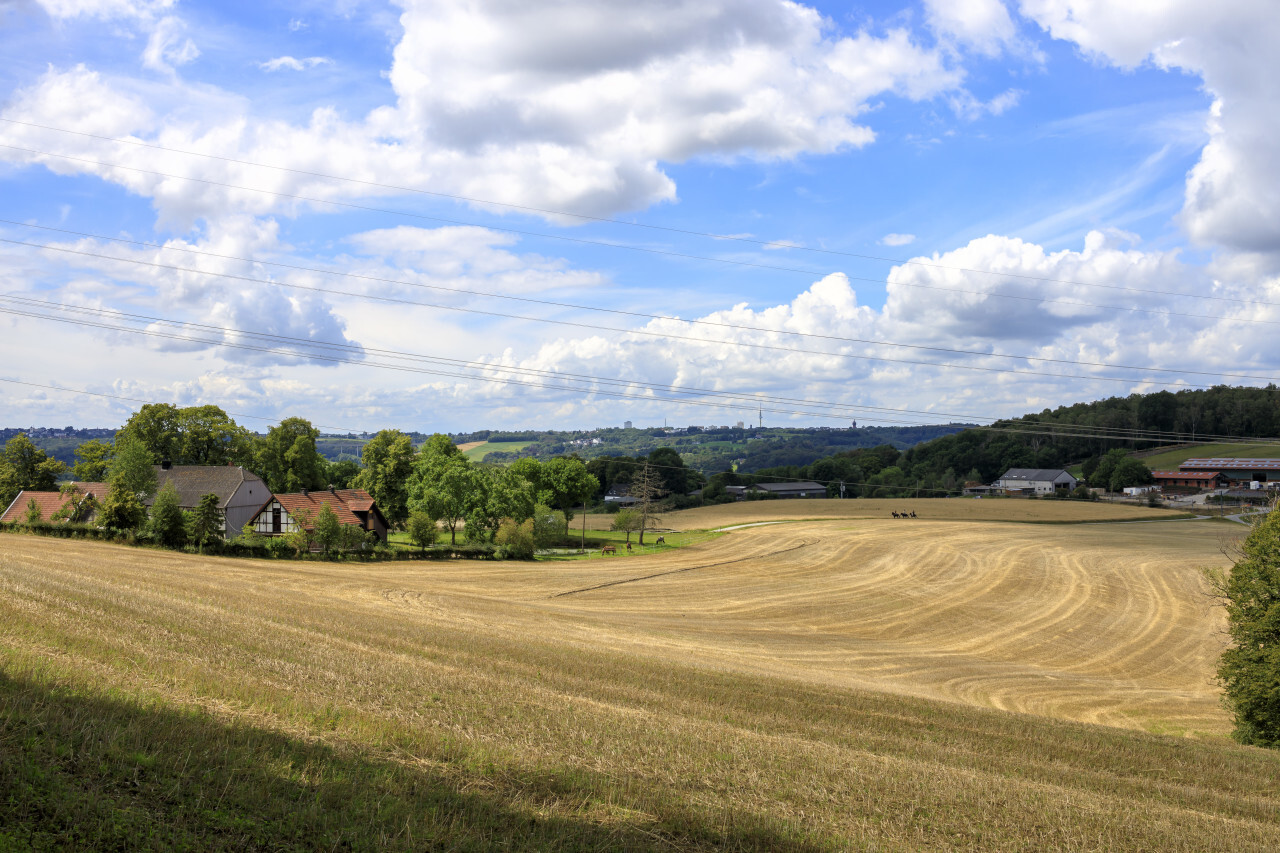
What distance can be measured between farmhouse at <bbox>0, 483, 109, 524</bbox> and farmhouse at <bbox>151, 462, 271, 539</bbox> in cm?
524

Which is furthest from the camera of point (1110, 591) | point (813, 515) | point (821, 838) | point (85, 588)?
point (813, 515)

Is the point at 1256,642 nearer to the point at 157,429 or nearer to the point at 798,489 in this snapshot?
the point at 157,429

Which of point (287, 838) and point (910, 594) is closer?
point (287, 838)

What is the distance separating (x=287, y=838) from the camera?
6.57 m

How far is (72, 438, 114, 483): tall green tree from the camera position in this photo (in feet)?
260

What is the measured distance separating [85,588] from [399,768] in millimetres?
19766

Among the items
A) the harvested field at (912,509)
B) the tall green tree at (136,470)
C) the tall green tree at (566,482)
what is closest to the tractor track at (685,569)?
the harvested field at (912,509)

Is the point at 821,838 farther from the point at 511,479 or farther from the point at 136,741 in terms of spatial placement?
the point at 511,479

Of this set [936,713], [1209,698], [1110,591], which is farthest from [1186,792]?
[1110,591]

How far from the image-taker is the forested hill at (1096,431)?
149750 millimetres

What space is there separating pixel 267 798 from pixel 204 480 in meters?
77.8

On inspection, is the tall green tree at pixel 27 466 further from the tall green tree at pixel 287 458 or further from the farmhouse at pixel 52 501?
the tall green tree at pixel 287 458

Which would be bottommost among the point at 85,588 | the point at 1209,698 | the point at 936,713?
the point at 1209,698

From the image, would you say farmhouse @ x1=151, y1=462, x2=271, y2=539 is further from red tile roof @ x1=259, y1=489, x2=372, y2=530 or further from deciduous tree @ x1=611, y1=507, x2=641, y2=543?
deciduous tree @ x1=611, y1=507, x2=641, y2=543
